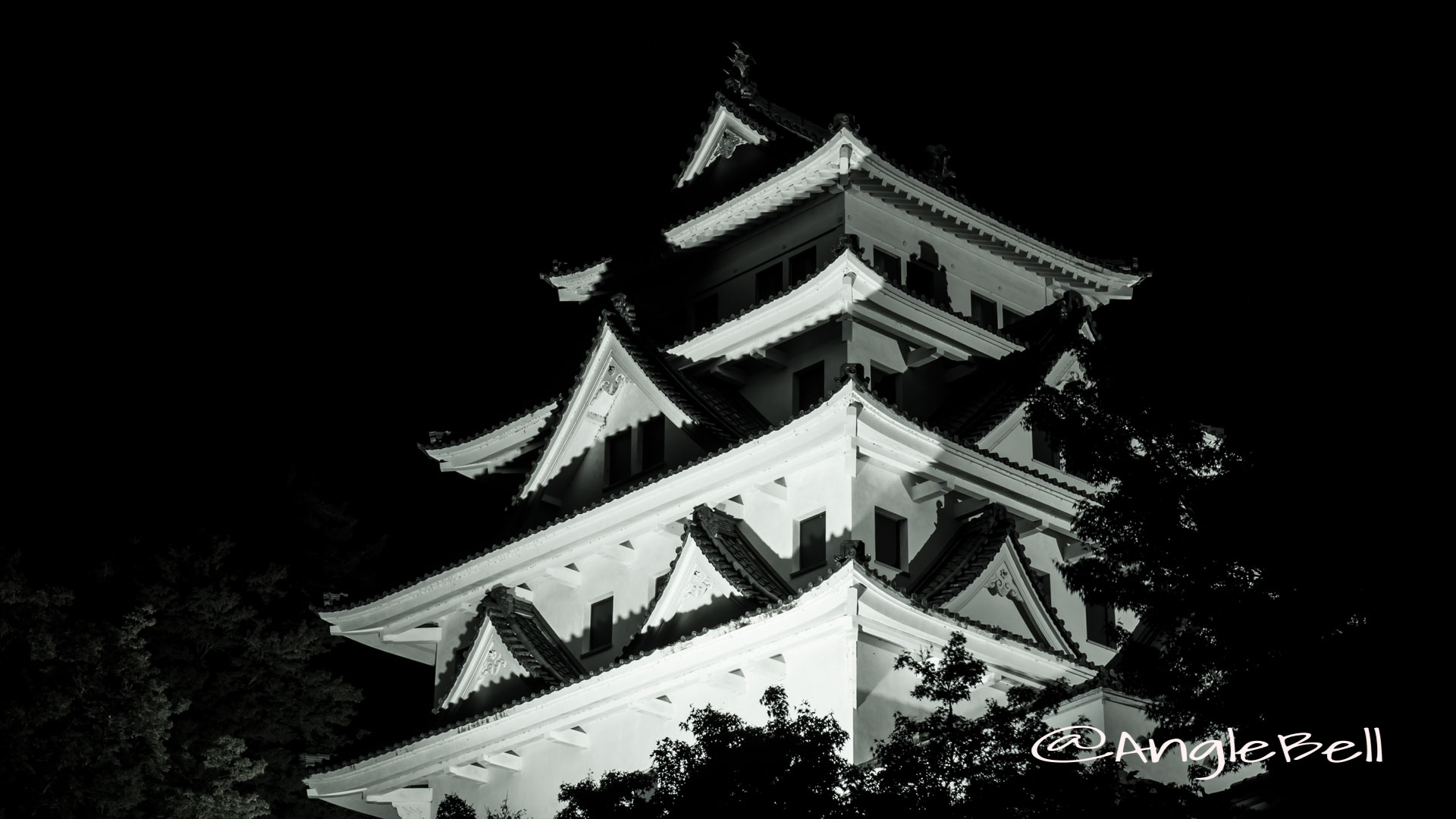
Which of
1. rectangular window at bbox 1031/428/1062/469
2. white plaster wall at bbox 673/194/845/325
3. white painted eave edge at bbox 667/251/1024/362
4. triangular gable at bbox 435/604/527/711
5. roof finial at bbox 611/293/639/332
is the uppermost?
white plaster wall at bbox 673/194/845/325

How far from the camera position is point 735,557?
27.5 m

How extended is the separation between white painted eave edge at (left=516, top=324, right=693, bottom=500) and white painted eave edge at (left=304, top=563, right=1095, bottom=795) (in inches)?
191

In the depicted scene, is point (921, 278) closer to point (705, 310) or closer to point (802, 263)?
point (802, 263)

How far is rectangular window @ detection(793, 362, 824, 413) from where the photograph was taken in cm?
3081

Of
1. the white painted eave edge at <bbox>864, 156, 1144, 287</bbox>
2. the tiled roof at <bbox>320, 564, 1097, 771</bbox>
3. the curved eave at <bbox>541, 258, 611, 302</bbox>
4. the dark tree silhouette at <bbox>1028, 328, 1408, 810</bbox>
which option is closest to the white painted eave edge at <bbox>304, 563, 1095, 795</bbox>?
the tiled roof at <bbox>320, 564, 1097, 771</bbox>

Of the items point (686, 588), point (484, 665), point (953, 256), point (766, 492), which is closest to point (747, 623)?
point (686, 588)

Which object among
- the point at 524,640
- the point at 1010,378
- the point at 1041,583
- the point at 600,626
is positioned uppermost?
the point at 1010,378

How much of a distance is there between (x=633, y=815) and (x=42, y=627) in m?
15.8

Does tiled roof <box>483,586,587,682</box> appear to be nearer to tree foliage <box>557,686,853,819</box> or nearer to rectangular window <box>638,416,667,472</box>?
rectangular window <box>638,416,667,472</box>

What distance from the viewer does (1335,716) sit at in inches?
620

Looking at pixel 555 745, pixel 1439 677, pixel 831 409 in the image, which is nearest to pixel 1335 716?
pixel 1439 677

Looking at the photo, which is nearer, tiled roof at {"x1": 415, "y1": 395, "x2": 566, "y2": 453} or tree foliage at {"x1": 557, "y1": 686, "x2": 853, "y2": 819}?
tree foliage at {"x1": 557, "y1": 686, "x2": 853, "y2": 819}

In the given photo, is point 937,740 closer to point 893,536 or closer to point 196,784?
point 893,536

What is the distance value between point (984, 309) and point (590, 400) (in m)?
7.91
